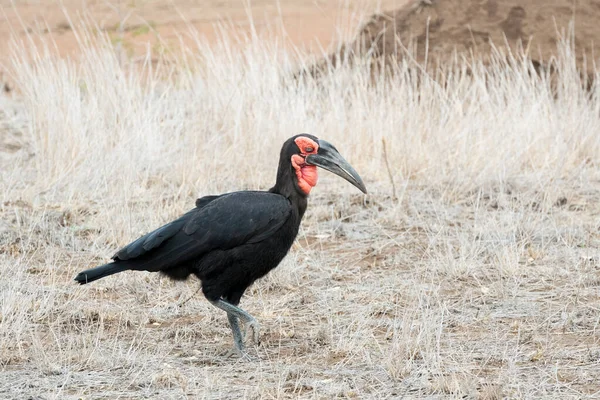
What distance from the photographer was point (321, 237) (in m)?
6.38

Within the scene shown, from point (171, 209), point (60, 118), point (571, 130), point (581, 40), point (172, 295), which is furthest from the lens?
point (581, 40)

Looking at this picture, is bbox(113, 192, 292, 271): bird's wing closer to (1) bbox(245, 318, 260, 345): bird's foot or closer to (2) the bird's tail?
(2) the bird's tail

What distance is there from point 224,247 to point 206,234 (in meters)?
0.10

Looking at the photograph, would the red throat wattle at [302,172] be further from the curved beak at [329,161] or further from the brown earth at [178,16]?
the brown earth at [178,16]

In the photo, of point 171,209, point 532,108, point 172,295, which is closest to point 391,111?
point 532,108

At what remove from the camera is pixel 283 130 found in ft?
26.4

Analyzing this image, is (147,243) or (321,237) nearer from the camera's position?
(147,243)

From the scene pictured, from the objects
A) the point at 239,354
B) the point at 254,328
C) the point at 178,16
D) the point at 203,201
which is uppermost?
the point at 203,201

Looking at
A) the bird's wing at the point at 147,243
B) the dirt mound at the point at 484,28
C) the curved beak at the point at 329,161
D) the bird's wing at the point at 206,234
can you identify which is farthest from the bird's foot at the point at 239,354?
the dirt mound at the point at 484,28

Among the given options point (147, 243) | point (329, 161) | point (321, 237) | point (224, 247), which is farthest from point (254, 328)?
point (321, 237)

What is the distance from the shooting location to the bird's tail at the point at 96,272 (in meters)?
4.23

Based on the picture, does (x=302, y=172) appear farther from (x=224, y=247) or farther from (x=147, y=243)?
(x=147, y=243)

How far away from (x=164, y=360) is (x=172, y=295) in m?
1.04

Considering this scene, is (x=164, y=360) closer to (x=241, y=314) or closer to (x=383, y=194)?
(x=241, y=314)
